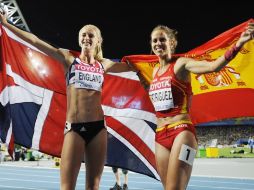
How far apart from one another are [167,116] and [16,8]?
92.0 ft

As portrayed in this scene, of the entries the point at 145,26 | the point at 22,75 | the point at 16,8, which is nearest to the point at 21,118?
the point at 22,75

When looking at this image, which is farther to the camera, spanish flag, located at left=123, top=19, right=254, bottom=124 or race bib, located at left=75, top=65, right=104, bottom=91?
spanish flag, located at left=123, top=19, right=254, bottom=124

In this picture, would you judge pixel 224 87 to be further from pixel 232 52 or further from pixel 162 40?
pixel 232 52

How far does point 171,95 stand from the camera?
3793 mm

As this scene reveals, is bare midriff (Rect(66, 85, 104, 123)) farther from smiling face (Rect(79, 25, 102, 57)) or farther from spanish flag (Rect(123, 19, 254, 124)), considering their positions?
spanish flag (Rect(123, 19, 254, 124))

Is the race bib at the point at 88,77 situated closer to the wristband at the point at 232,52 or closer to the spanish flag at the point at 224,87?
the wristband at the point at 232,52

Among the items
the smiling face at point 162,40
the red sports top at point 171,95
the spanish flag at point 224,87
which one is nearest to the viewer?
the red sports top at point 171,95

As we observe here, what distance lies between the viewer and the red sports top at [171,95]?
380 centimetres

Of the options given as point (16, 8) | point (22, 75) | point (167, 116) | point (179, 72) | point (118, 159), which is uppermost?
point (16, 8)

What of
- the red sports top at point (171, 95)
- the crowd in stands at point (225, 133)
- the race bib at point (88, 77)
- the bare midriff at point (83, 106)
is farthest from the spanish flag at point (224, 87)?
the crowd in stands at point (225, 133)

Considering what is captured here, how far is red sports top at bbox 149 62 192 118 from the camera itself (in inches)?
150

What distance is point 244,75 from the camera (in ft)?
18.4

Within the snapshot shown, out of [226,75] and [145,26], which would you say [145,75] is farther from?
[145,26]

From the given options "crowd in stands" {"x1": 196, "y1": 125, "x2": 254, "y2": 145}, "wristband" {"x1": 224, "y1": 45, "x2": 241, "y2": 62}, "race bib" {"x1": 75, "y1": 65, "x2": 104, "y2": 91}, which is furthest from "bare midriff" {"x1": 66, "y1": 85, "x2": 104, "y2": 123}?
"crowd in stands" {"x1": 196, "y1": 125, "x2": 254, "y2": 145}
